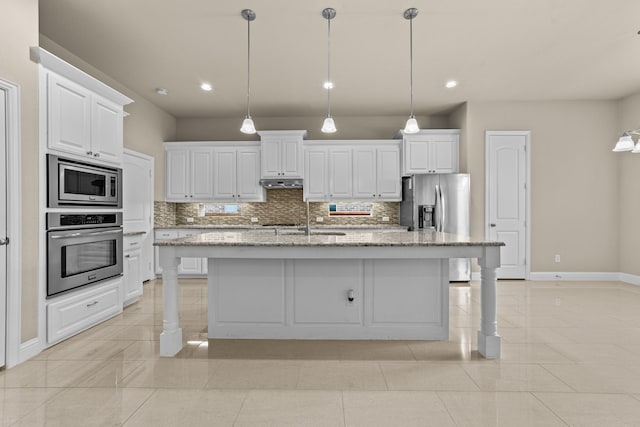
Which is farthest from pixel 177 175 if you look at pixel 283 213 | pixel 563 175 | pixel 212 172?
pixel 563 175

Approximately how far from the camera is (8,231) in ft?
7.97

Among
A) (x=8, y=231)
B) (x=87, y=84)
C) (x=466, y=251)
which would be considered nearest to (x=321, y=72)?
(x=87, y=84)

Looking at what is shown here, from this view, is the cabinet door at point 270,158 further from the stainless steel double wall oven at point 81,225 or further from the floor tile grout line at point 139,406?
the floor tile grout line at point 139,406

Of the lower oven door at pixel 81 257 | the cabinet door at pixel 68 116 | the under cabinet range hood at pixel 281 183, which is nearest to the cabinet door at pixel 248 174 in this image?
the under cabinet range hood at pixel 281 183

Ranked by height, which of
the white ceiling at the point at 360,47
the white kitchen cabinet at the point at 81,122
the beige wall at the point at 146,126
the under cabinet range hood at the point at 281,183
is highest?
the white ceiling at the point at 360,47

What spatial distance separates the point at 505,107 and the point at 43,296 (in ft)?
21.2

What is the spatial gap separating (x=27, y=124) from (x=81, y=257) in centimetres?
120

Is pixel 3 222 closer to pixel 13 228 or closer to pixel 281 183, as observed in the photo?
pixel 13 228

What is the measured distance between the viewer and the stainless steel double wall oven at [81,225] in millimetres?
2816

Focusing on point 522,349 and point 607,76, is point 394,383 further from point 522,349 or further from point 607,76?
point 607,76

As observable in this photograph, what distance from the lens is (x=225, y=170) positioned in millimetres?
6109

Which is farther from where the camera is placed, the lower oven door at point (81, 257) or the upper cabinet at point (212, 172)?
the upper cabinet at point (212, 172)

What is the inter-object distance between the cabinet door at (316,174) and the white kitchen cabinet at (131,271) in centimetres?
276

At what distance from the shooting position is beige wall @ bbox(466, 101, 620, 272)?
564cm
